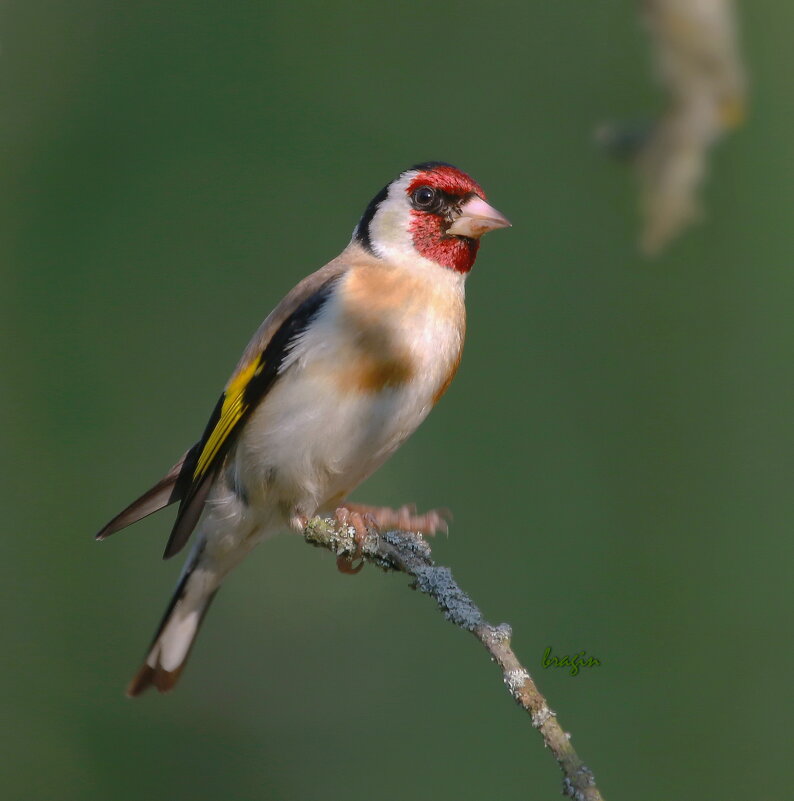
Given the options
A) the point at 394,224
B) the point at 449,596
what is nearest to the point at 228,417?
the point at 394,224

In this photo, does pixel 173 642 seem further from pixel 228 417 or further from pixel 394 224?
pixel 394 224

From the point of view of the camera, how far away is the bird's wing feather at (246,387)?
282cm

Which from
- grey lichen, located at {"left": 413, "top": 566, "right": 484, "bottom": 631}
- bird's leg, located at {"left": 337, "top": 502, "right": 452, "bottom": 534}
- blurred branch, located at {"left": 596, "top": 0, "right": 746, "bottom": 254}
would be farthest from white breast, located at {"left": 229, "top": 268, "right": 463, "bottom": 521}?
blurred branch, located at {"left": 596, "top": 0, "right": 746, "bottom": 254}

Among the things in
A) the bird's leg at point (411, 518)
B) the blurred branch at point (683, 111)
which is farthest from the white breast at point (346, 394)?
the blurred branch at point (683, 111)

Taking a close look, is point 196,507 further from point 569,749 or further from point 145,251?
point 145,251

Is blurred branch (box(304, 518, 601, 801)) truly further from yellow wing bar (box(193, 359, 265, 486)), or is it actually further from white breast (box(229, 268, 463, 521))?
yellow wing bar (box(193, 359, 265, 486))

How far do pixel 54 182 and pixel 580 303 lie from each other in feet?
9.05

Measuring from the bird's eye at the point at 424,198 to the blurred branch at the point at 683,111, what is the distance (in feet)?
6.56

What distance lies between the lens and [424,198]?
9.84 feet

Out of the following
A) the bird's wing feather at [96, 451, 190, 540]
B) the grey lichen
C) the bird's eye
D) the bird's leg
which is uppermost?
the bird's eye

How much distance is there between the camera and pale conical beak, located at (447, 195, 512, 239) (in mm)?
2881

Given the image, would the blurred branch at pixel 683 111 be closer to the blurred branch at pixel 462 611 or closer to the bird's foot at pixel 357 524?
the blurred branch at pixel 462 611

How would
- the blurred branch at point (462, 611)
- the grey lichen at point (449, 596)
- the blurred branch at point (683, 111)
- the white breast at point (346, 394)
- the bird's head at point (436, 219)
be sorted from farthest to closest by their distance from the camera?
the bird's head at point (436, 219) → the white breast at point (346, 394) → the grey lichen at point (449, 596) → the blurred branch at point (462, 611) → the blurred branch at point (683, 111)

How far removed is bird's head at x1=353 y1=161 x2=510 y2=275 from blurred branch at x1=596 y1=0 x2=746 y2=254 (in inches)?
73.4
